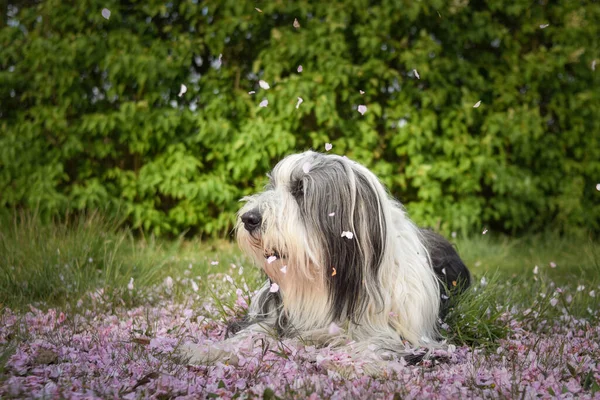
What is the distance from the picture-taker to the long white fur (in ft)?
8.68

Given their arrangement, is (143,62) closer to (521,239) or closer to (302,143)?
(302,143)

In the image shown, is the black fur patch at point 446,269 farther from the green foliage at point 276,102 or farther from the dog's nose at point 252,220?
the green foliage at point 276,102

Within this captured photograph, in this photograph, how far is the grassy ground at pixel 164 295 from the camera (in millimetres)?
2846

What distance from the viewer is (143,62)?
573cm

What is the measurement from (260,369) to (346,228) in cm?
71

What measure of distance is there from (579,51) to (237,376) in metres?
5.45

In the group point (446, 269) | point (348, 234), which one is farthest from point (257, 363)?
point (446, 269)

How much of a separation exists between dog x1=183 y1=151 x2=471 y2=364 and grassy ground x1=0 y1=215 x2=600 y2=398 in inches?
11.9

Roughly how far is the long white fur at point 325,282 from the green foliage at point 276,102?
9.76 ft

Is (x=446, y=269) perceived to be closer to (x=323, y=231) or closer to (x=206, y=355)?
(x=323, y=231)

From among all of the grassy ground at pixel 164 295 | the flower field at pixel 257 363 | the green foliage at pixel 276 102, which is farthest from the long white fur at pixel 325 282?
the green foliage at pixel 276 102

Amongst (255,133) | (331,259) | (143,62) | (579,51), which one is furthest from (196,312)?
(579,51)

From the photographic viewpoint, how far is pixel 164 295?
398cm

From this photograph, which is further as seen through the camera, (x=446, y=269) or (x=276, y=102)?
(x=276, y=102)
